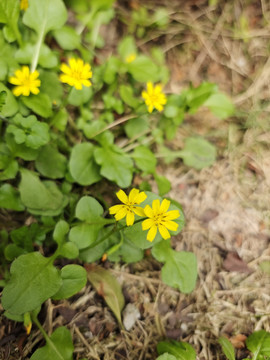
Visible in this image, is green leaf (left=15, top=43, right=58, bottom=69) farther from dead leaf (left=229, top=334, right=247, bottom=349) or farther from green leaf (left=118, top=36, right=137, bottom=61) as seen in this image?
dead leaf (left=229, top=334, right=247, bottom=349)

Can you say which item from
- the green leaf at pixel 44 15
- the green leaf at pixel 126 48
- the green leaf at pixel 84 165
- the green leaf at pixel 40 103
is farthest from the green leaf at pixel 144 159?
the green leaf at pixel 44 15

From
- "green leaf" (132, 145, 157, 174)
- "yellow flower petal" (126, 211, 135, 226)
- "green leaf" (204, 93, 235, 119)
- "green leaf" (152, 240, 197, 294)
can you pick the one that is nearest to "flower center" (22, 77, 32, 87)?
"green leaf" (132, 145, 157, 174)

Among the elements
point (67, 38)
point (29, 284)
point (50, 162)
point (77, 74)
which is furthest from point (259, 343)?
point (67, 38)

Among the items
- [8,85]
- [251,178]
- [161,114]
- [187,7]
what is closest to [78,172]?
[8,85]

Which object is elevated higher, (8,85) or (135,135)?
(8,85)

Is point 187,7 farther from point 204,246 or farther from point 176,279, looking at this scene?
point 176,279

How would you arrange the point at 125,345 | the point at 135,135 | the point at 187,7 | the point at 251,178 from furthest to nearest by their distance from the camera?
the point at 187,7 → the point at 251,178 → the point at 135,135 → the point at 125,345

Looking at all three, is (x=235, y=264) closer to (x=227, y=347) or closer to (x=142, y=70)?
(x=227, y=347)
